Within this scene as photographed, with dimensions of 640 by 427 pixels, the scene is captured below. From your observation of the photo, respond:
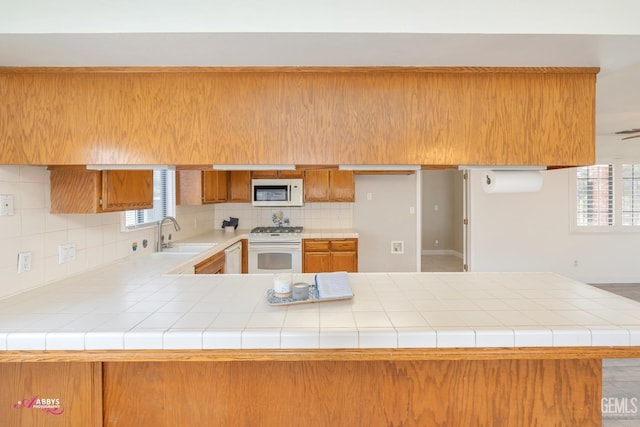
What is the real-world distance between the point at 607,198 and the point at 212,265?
19.0 ft

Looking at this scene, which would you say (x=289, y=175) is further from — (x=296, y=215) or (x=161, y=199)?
(x=161, y=199)

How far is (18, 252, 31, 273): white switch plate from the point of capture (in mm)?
1695

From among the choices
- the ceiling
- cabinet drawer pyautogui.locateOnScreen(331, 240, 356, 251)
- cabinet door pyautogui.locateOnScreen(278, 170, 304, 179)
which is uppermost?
the ceiling

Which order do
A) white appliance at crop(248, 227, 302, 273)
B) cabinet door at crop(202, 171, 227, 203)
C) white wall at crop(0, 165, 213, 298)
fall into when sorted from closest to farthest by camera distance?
white wall at crop(0, 165, 213, 298) < cabinet door at crop(202, 171, 227, 203) < white appliance at crop(248, 227, 302, 273)

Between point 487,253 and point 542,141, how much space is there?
398 centimetres

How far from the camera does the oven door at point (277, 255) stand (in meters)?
4.16

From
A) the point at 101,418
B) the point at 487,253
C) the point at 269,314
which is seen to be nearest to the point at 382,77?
the point at 269,314

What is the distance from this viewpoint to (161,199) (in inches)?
133

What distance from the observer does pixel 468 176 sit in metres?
5.11

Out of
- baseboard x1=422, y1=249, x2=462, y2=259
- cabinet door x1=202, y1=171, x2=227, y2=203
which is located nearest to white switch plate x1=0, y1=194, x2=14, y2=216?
cabinet door x1=202, y1=171, x2=227, y2=203

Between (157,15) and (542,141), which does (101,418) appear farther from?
(542,141)

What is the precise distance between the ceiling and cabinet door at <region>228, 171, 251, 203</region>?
3.06 meters
